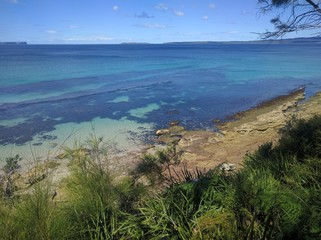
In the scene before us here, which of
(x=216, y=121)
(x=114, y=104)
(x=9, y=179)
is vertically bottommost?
(x=216, y=121)

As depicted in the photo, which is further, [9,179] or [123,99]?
[123,99]

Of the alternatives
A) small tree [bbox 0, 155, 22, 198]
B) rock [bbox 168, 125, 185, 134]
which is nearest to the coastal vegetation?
small tree [bbox 0, 155, 22, 198]

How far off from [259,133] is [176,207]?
39.5 ft

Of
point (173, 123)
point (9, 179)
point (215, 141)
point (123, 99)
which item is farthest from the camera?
point (123, 99)

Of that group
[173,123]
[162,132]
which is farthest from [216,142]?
[173,123]

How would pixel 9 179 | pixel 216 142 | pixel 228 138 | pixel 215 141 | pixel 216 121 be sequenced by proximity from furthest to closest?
pixel 216 121, pixel 228 138, pixel 215 141, pixel 216 142, pixel 9 179

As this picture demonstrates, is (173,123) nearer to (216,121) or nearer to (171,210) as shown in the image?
(216,121)

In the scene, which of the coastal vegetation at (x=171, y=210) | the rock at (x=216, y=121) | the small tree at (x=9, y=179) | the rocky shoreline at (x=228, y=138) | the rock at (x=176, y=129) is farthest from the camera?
the rock at (x=216, y=121)

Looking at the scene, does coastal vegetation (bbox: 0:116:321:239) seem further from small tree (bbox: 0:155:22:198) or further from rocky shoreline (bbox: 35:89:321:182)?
rocky shoreline (bbox: 35:89:321:182)

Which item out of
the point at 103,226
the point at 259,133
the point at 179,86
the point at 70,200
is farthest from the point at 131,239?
the point at 179,86

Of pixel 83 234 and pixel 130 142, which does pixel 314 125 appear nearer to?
pixel 83 234

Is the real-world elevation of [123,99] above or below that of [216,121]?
above

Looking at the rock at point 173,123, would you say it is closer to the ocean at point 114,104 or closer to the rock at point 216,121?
the ocean at point 114,104

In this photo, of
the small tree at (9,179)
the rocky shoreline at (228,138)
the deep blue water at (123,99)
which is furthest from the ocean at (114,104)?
the small tree at (9,179)
